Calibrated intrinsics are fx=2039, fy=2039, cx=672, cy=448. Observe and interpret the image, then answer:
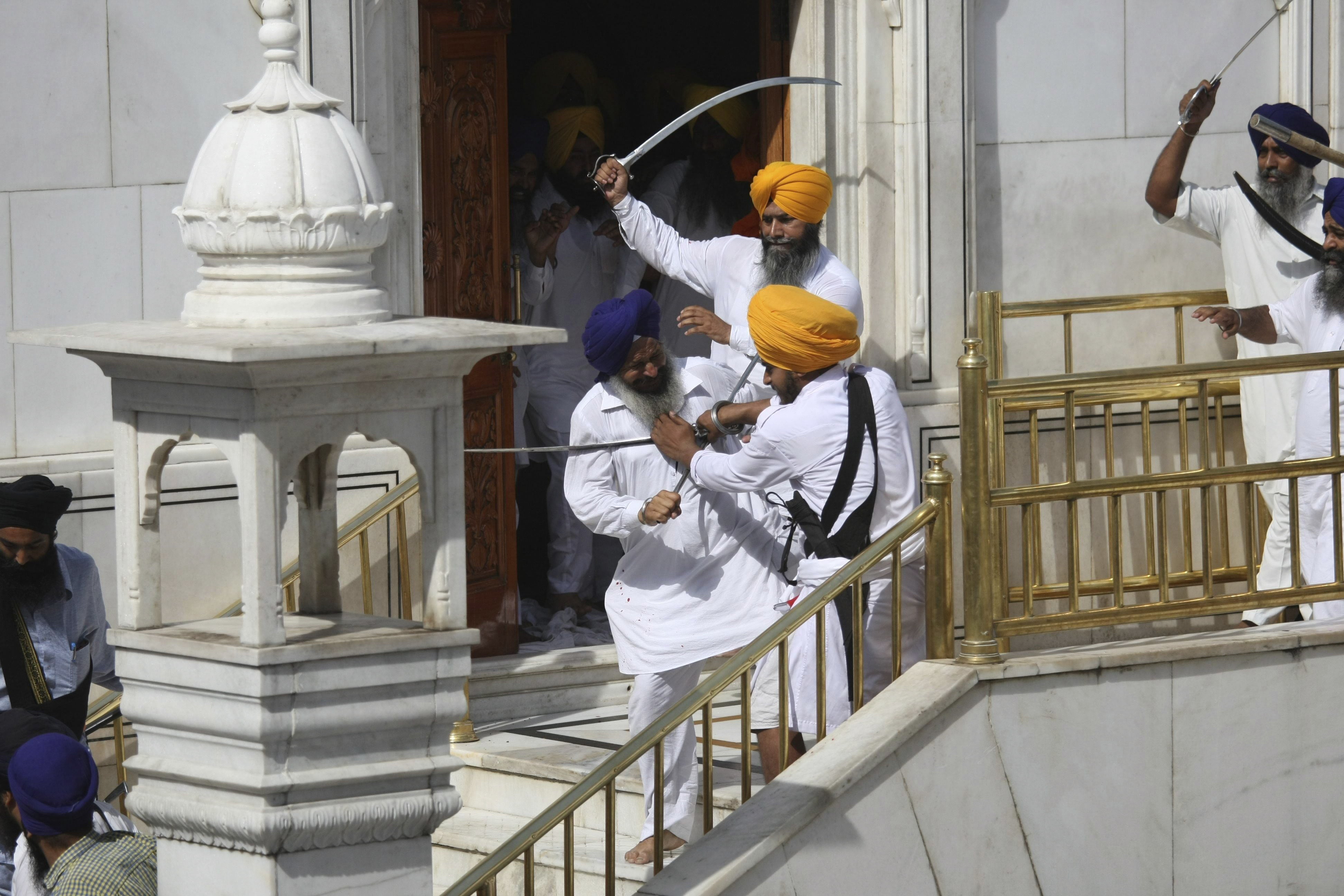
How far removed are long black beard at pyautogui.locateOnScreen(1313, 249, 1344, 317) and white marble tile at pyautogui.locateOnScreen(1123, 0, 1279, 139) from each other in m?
1.64

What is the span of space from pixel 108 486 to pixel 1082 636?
13.8 ft

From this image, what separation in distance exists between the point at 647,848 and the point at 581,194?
4237 millimetres

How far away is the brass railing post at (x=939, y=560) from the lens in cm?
600

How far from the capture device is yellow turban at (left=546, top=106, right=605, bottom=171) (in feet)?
31.4

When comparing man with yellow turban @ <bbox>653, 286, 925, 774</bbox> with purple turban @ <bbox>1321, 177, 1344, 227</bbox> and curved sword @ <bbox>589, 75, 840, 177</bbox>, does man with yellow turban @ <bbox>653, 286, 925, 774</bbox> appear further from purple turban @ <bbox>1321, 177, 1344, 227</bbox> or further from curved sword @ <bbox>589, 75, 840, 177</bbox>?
purple turban @ <bbox>1321, 177, 1344, 227</bbox>

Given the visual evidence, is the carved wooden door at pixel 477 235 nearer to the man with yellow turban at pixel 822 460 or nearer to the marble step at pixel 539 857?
the marble step at pixel 539 857

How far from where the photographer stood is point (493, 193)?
8.46m

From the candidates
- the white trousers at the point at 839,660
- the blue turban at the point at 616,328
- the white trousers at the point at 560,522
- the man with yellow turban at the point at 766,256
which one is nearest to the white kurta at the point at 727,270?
the man with yellow turban at the point at 766,256

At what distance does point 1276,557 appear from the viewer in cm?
816

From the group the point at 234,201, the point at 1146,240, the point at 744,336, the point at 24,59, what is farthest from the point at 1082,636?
the point at 234,201

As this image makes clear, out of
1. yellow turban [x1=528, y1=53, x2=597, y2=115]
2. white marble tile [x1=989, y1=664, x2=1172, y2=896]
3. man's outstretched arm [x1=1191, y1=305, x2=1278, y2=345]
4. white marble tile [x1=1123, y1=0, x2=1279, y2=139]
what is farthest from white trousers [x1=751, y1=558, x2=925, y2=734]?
yellow turban [x1=528, y1=53, x2=597, y2=115]

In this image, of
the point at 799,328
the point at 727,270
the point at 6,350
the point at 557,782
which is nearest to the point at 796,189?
the point at 727,270

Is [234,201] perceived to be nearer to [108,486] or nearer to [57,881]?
[57,881]

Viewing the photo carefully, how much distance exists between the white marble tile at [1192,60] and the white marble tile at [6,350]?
4.74m
